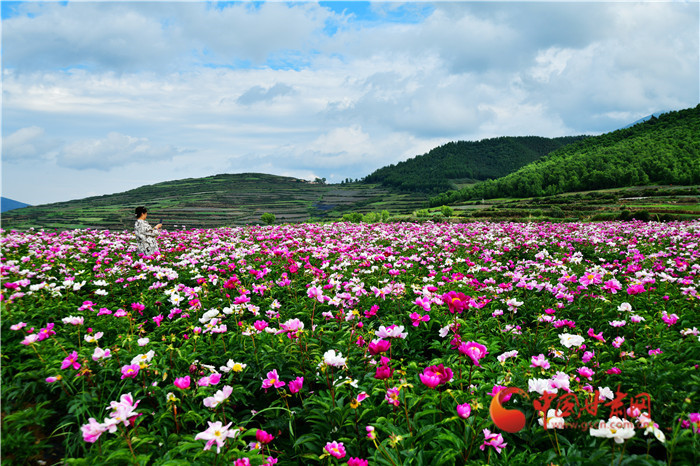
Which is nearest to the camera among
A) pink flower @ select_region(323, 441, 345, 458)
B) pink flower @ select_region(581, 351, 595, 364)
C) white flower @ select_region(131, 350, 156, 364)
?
pink flower @ select_region(323, 441, 345, 458)

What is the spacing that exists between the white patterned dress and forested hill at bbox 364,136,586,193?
357ft

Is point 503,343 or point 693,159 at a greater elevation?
point 693,159

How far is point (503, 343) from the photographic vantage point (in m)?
4.06

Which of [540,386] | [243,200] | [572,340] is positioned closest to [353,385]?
[540,386]

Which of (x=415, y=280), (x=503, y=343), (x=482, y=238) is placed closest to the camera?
(x=503, y=343)

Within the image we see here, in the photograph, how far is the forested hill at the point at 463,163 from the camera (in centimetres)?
12419

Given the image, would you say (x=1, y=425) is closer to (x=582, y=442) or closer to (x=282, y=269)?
(x=582, y=442)

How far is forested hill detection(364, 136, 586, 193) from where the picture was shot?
124188 mm

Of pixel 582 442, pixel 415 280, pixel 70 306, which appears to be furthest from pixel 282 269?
pixel 582 442

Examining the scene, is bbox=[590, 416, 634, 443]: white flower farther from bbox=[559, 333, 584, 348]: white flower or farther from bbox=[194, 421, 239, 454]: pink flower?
bbox=[194, 421, 239, 454]: pink flower

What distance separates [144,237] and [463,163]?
149m

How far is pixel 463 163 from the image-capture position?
143 meters

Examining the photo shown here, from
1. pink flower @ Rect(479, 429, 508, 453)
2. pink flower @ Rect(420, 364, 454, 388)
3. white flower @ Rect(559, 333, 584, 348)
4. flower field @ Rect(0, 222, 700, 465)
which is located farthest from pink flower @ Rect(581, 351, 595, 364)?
pink flower @ Rect(420, 364, 454, 388)

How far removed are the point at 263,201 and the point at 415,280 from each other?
8532 cm
